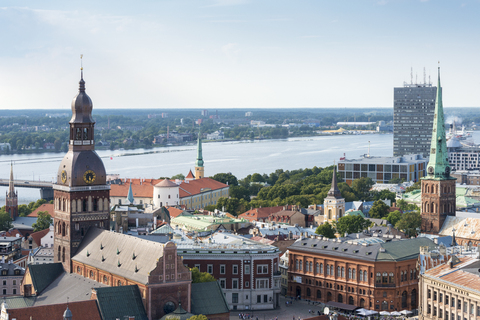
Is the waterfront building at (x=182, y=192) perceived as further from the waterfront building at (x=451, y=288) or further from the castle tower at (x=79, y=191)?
the waterfront building at (x=451, y=288)

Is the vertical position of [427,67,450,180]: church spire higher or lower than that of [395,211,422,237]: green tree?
higher

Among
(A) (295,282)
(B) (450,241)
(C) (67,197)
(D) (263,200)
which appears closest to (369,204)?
(D) (263,200)

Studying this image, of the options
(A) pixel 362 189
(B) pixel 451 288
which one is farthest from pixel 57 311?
(A) pixel 362 189

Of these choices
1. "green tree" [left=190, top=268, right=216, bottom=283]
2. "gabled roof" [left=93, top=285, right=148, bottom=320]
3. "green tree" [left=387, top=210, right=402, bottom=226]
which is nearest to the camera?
"gabled roof" [left=93, top=285, right=148, bottom=320]

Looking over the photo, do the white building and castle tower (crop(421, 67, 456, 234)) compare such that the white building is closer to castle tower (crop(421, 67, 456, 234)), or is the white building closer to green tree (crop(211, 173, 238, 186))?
green tree (crop(211, 173, 238, 186))

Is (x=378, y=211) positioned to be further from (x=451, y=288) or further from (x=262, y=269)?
(x=451, y=288)

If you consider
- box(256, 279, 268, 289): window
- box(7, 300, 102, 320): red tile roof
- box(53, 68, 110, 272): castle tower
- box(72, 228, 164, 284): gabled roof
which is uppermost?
box(53, 68, 110, 272): castle tower

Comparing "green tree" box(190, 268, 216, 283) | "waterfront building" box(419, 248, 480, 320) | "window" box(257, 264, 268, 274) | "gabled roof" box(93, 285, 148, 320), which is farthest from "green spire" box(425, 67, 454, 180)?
"gabled roof" box(93, 285, 148, 320)

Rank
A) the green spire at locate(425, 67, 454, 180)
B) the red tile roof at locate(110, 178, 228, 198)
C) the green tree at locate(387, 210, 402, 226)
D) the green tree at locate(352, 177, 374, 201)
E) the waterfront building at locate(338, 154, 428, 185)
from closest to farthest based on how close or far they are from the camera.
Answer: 1. the green spire at locate(425, 67, 454, 180)
2. the green tree at locate(387, 210, 402, 226)
3. the red tile roof at locate(110, 178, 228, 198)
4. the green tree at locate(352, 177, 374, 201)
5. the waterfront building at locate(338, 154, 428, 185)
